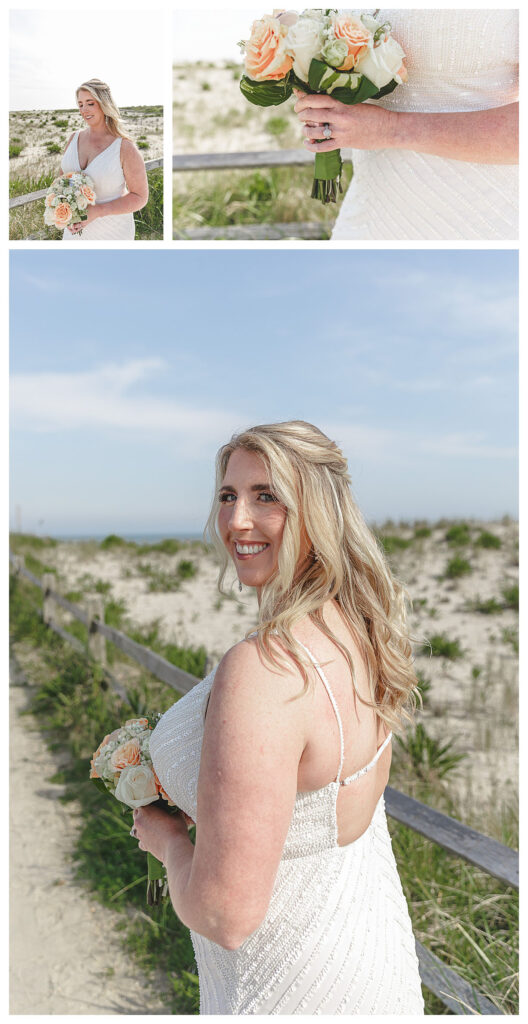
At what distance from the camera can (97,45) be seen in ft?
8.45

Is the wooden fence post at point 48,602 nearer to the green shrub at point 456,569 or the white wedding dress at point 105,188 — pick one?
the green shrub at point 456,569

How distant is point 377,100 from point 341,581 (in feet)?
5.80

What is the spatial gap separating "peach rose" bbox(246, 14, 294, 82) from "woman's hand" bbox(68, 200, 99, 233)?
33.1 inches

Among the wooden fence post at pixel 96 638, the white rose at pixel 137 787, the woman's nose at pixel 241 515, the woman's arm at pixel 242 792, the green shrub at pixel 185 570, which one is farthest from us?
the green shrub at pixel 185 570

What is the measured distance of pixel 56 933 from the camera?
433cm

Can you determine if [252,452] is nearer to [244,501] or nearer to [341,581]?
[244,501]

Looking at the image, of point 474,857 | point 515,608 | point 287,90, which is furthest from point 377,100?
point 515,608

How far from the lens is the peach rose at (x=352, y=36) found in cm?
233

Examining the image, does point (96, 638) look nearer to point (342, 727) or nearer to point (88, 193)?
point (88, 193)

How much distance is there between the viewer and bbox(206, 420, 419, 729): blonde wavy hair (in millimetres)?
1818

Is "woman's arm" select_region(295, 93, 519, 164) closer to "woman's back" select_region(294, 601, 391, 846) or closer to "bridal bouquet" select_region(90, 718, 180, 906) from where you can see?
"woman's back" select_region(294, 601, 391, 846)

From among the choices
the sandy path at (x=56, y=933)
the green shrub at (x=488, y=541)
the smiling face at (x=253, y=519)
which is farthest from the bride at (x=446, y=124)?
the green shrub at (x=488, y=541)

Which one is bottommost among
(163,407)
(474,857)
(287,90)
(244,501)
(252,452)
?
(474,857)

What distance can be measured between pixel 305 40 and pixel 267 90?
207 mm
